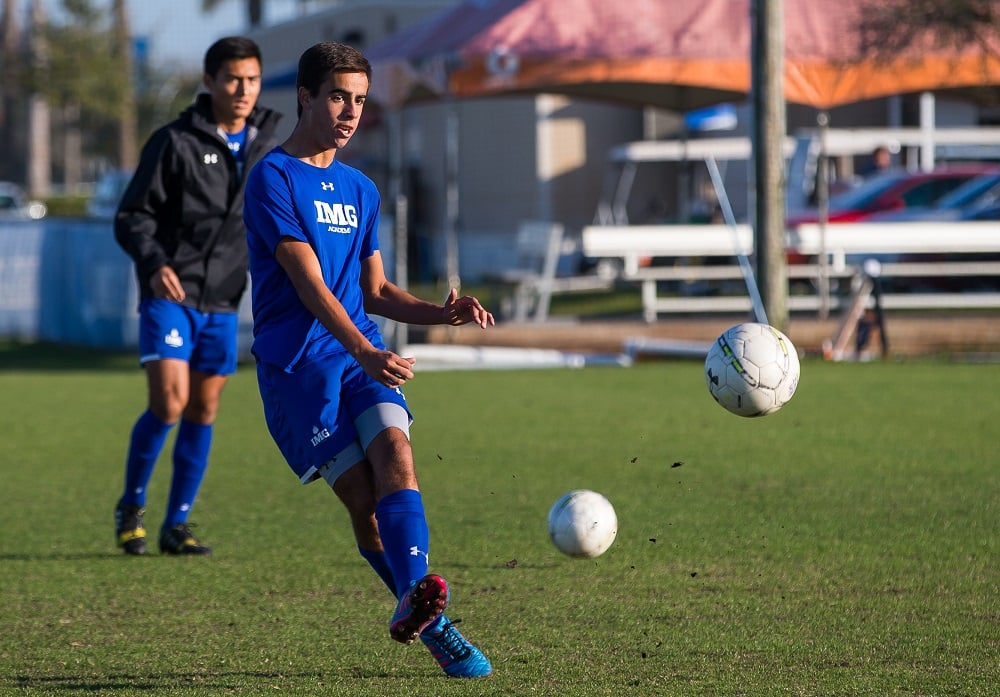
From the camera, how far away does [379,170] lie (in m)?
32.8

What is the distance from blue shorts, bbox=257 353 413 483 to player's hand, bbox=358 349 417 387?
25 centimetres

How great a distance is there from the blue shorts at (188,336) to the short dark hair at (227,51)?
1.07 meters

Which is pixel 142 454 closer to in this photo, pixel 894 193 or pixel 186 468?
pixel 186 468

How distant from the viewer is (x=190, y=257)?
6.91m

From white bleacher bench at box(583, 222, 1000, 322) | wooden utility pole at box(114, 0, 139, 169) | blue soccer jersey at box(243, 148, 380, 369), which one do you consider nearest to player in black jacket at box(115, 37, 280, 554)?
blue soccer jersey at box(243, 148, 380, 369)

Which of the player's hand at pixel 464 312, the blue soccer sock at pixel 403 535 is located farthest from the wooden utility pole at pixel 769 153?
the blue soccer sock at pixel 403 535

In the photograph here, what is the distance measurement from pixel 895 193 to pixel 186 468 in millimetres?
16553

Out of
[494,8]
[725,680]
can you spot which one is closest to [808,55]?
[494,8]

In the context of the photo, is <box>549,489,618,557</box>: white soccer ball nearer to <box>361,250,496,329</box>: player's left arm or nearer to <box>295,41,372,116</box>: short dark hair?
<box>361,250,496,329</box>: player's left arm

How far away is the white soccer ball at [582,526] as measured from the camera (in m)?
5.34

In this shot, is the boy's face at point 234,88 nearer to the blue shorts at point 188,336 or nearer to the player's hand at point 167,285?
the player's hand at point 167,285

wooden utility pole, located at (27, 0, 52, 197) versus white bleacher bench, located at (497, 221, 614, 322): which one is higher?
wooden utility pole, located at (27, 0, 52, 197)

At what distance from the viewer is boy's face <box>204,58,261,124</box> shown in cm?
674

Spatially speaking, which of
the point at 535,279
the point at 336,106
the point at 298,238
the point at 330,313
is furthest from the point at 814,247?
the point at 330,313
